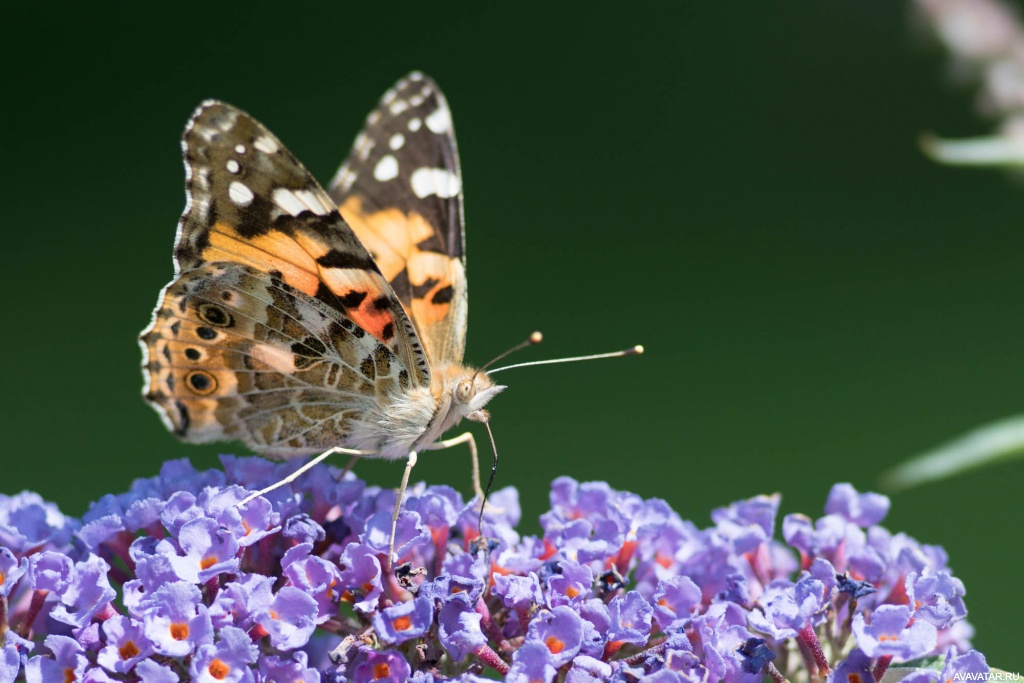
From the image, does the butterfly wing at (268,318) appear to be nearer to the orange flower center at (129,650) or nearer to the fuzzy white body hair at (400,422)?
the fuzzy white body hair at (400,422)

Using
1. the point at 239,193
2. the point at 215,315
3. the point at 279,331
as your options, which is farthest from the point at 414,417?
the point at 239,193

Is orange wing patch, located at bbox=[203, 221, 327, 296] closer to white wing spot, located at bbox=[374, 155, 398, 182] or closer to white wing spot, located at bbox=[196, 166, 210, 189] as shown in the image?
white wing spot, located at bbox=[196, 166, 210, 189]

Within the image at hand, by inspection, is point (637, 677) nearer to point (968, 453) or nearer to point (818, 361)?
point (968, 453)

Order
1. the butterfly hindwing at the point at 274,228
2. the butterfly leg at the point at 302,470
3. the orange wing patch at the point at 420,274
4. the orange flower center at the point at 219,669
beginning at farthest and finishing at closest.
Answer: the orange wing patch at the point at 420,274
the butterfly hindwing at the point at 274,228
the butterfly leg at the point at 302,470
the orange flower center at the point at 219,669

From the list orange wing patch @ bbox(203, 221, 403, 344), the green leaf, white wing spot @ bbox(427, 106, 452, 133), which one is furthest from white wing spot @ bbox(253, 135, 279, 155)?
the green leaf

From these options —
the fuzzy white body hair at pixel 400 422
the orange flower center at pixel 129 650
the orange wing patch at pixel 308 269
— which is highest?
the orange wing patch at pixel 308 269

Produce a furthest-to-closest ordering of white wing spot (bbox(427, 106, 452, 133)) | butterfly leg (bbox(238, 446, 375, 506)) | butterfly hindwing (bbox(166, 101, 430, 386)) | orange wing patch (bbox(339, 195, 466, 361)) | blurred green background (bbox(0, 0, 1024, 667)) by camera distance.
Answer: blurred green background (bbox(0, 0, 1024, 667))
white wing spot (bbox(427, 106, 452, 133))
orange wing patch (bbox(339, 195, 466, 361))
butterfly hindwing (bbox(166, 101, 430, 386))
butterfly leg (bbox(238, 446, 375, 506))

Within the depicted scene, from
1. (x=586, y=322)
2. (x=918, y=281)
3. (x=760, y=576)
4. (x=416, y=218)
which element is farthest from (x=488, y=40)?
(x=760, y=576)

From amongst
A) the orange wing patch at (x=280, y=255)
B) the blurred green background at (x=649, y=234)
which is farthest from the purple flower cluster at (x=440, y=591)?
the blurred green background at (x=649, y=234)
